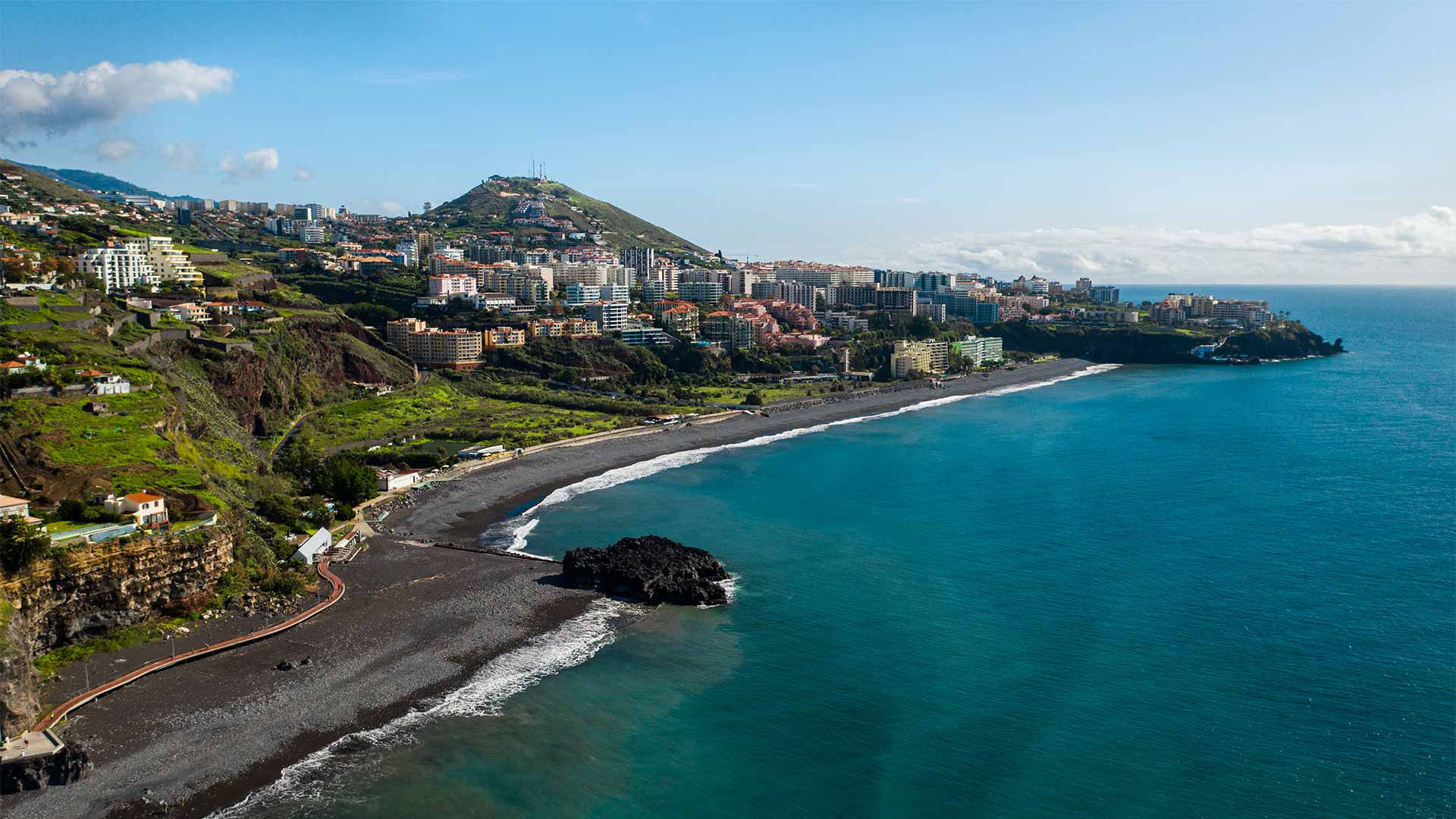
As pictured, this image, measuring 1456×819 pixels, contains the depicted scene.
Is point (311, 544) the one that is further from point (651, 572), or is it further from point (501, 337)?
point (501, 337)

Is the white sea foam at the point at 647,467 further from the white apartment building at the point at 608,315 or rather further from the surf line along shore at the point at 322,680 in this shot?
the white apartment building at the point at 608,315

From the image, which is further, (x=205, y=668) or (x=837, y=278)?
(x=837, y=278)

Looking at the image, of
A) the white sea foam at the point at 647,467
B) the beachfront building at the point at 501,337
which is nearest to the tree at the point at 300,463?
the white sea foam at the point at 647,467

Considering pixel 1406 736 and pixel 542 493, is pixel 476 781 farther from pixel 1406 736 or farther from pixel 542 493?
pixel 542 493

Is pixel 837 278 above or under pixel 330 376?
above

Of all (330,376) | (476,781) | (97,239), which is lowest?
(476,781)

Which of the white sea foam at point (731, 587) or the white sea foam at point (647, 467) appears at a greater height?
the white sea foam at point (647, 467)

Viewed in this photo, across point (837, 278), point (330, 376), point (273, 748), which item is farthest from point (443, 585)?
point (837, 278)

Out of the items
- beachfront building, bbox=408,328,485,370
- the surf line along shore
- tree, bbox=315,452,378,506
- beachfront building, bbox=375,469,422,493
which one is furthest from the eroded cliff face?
beachfront building, bbox=408,328,485,370
